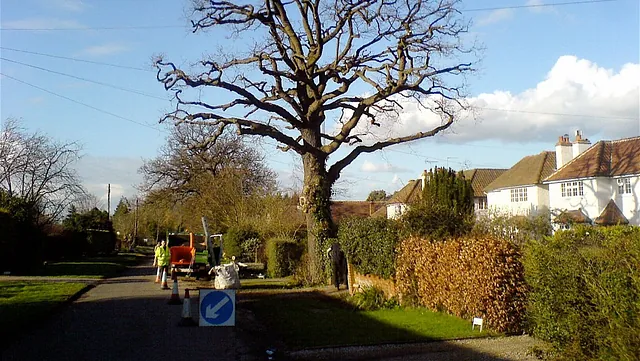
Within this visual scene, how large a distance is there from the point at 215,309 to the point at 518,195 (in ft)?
143

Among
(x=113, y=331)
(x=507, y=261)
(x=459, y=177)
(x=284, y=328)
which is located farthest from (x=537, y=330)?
(x=459, y=177)

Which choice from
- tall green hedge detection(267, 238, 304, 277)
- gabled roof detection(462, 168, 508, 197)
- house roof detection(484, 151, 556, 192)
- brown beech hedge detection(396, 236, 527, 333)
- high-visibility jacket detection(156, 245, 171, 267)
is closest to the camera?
brown beech hedge detection(396, 236, 527, 333)

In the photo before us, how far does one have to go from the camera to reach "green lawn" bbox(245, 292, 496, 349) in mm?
11672

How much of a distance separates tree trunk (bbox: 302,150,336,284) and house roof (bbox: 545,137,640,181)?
2570cm

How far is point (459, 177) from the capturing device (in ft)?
121

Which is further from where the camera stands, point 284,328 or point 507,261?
point 284,328

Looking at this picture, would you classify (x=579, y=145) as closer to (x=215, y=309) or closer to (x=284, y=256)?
(x=284, y=256)

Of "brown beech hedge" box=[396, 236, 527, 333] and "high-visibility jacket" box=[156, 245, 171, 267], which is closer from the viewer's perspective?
"brown beech hedge" box=[396, 236, 527, 333]

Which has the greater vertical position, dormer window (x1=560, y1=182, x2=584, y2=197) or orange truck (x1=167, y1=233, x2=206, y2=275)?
dormer window (x1=560, y1=182, x2=584, y2=197)

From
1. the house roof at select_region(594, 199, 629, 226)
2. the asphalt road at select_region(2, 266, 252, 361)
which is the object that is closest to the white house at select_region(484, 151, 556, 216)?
the house roof at select_region(594, 199, 629, 226)

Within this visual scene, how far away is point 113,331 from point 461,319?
6.88 metres

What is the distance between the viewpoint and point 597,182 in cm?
4275

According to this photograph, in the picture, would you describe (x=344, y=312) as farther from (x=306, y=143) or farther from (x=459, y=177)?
(x=459, y=177)

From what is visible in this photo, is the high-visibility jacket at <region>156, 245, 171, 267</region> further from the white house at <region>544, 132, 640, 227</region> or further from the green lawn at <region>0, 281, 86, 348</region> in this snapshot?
the white house at <region>544, 132, 640, 227</region>
